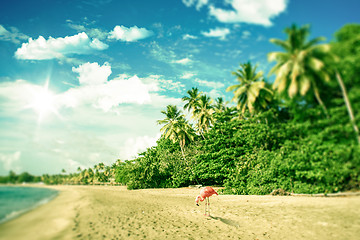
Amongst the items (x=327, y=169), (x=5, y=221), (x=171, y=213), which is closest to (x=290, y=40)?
(x=327, y=169)

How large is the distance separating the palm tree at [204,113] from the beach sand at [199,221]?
21.6 m

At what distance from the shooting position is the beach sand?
4430 mm

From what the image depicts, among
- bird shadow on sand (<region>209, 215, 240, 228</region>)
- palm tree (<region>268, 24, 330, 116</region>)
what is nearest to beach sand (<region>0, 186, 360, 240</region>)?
bird shadow on sand (<region>209, 215, 240, 228</region>)

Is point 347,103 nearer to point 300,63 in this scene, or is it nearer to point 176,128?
point 300,63

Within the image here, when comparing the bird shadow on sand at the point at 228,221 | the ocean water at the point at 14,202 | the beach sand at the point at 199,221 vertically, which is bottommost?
the bird shadow on sand at the point at 228,221

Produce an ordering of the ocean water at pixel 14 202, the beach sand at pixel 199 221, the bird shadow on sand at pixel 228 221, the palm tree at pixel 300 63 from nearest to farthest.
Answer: the ocean water at pixel 14 202, the palm tree at pixel 300 63, the beach sand at pixel 199 221, the bird shadow on sand at pixel 228 221

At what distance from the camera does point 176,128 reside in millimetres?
33938

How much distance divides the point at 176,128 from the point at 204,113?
5.66 meters

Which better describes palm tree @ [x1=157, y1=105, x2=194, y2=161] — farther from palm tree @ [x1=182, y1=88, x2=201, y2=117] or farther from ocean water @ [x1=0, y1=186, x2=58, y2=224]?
ocean water @ [x1=0, y1=186, x2=58, y2=224]

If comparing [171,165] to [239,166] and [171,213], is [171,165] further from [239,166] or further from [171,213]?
[171,213]

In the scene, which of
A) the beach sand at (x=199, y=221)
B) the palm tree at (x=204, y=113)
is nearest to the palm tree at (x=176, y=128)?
the palm tree at (x=204, y=113)

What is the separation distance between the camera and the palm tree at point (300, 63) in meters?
3.87

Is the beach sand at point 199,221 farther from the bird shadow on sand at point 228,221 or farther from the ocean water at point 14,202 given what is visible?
the ocean water at point 14,202

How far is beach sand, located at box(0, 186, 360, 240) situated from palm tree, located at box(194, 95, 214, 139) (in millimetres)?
21570
